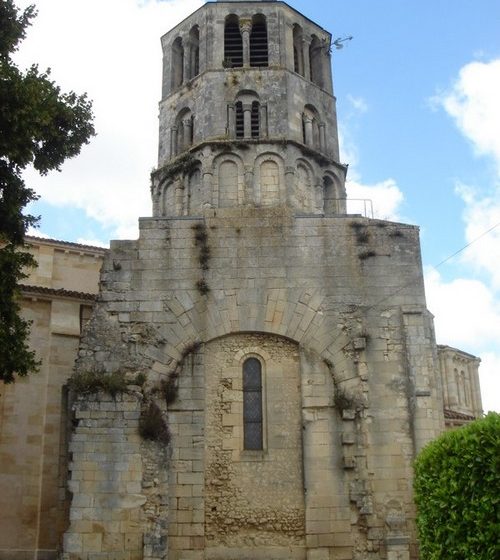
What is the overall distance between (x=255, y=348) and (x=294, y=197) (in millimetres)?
6358

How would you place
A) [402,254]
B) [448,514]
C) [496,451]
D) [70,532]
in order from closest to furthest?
[496,451]
[448,514]
[70,532]
[402,254]

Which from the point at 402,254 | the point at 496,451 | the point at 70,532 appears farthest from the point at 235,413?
the point at 496,451

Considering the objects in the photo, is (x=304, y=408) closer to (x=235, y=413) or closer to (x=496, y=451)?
(x=235, y=413)

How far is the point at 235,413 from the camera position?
52.6ft

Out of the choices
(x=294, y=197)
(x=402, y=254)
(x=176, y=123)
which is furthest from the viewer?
(x=176, y=123)

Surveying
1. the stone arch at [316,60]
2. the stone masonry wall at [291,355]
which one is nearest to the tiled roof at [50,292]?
the stone masonry wall at [291,355]

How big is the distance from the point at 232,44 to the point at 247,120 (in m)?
3.11

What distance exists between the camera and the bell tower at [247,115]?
21719mm

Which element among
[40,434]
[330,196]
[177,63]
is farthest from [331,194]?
[40,434]

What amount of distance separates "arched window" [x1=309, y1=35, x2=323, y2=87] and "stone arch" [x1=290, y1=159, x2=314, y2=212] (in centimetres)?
377

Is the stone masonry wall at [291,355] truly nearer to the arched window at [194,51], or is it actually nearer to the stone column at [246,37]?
the stone column at [246,37]

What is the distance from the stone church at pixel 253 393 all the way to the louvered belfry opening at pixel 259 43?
7.85 metres

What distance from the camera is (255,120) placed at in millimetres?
22531

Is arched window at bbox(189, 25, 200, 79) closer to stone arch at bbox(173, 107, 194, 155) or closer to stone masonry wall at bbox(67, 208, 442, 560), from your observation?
stone arch at bbox(173, 107, 194, 155)
